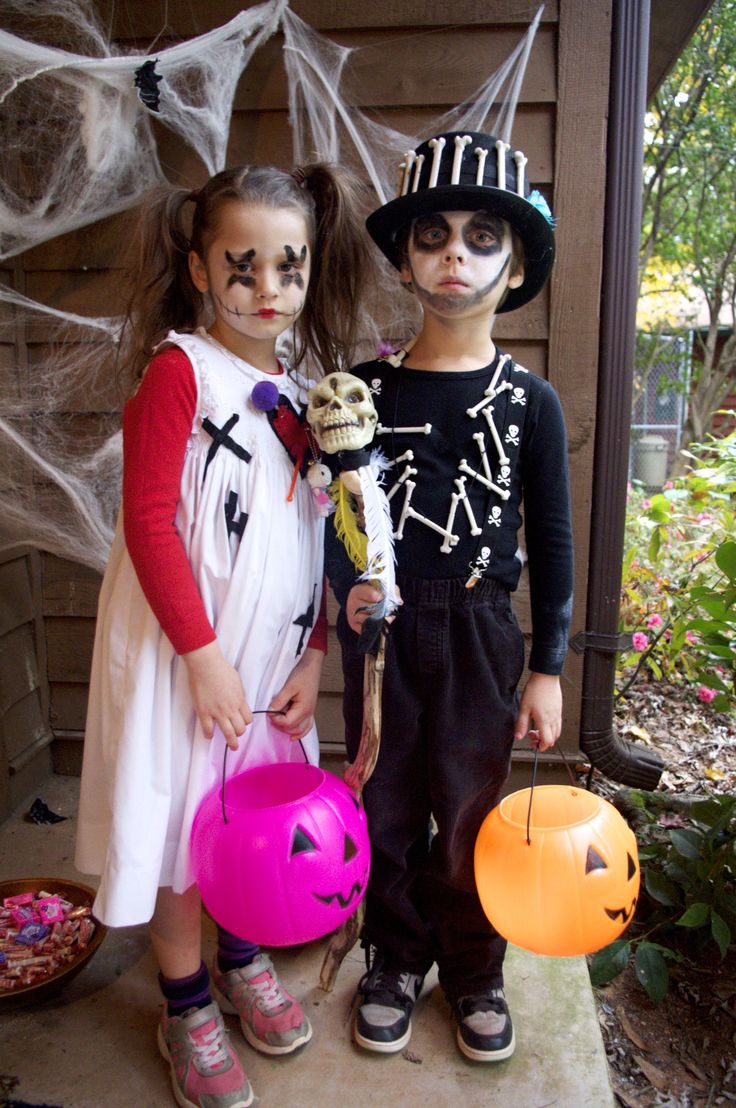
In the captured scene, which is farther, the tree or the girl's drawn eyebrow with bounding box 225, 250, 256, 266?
the tree

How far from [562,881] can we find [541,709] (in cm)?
34

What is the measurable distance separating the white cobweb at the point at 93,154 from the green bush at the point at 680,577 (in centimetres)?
124

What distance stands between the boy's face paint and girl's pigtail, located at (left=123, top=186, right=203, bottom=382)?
0.45 m

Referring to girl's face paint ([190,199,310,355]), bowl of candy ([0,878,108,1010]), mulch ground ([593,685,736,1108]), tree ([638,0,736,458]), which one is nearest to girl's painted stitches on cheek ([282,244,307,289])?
girl's face paint ([190,199,310,355])

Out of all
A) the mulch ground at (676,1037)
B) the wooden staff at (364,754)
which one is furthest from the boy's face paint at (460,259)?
the mulch ground at (676,1037)

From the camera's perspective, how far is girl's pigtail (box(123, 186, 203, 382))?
62.2 inches

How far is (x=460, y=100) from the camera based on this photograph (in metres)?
2.25

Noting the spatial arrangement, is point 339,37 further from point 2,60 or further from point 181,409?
point 181,409

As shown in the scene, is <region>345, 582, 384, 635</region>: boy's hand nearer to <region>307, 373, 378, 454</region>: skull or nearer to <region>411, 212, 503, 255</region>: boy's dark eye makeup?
<region>307, 373, 378, 454</region>: skull

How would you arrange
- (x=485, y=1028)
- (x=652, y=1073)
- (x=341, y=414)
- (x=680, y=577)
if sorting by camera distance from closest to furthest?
(x=341, y=414) < (x=485, y=1028) < (x=652, y=1073) < (x=680, y=577)

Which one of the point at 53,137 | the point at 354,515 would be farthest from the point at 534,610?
the point at 53,137

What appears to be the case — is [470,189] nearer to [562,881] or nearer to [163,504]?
[163,504]

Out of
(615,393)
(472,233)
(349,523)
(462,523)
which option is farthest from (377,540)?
(615,393)

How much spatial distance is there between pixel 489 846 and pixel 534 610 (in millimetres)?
459
